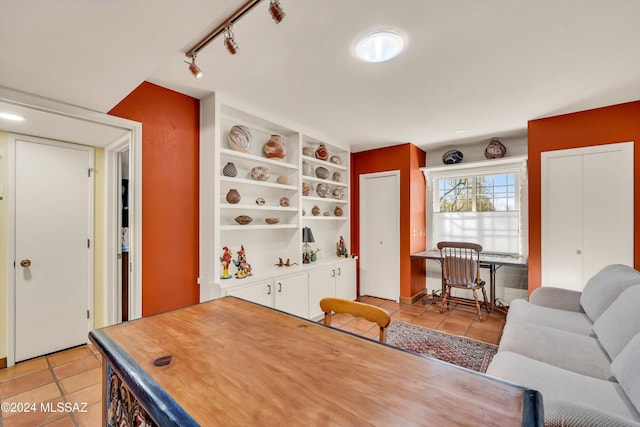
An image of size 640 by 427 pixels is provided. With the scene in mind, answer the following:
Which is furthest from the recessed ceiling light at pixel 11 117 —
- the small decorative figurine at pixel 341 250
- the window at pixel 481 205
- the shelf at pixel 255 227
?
the window at pixel 481 205

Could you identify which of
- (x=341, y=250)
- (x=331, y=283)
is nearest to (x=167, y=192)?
(x=331, y=283)

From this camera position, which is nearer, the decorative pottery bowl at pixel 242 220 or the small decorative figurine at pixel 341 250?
the decorative pottery bowl at pixel 242 220

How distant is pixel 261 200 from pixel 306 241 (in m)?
0.89

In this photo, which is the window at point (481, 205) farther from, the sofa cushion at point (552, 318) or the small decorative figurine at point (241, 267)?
the small decorative figurine at point (241, 267)

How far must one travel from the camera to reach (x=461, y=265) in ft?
12.1

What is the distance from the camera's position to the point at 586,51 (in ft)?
6.28

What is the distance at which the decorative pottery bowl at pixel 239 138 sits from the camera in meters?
2.79

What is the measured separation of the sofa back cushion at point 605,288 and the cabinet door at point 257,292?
2722 mm

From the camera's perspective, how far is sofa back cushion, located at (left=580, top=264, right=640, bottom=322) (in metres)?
1.94

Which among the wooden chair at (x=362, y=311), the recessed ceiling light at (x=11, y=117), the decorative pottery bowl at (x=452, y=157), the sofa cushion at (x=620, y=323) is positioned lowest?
the sofa cushion at (x=620, y=323)

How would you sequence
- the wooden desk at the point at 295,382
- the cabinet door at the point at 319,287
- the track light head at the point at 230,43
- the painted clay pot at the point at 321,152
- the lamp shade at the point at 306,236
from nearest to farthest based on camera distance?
1. the wooden desk at the point at 295,382
2. the track light head at the point at 230,43
3. the cabinet door at the point at 319,287
4. the lamp shade at the point at 306,236
5. the painted clay pot at the point at 321,152

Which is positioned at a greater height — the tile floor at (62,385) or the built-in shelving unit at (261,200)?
the built-in shelving unit at (261,200)

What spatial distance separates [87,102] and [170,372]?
1999 millimetres

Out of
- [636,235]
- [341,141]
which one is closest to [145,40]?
[341,141]
